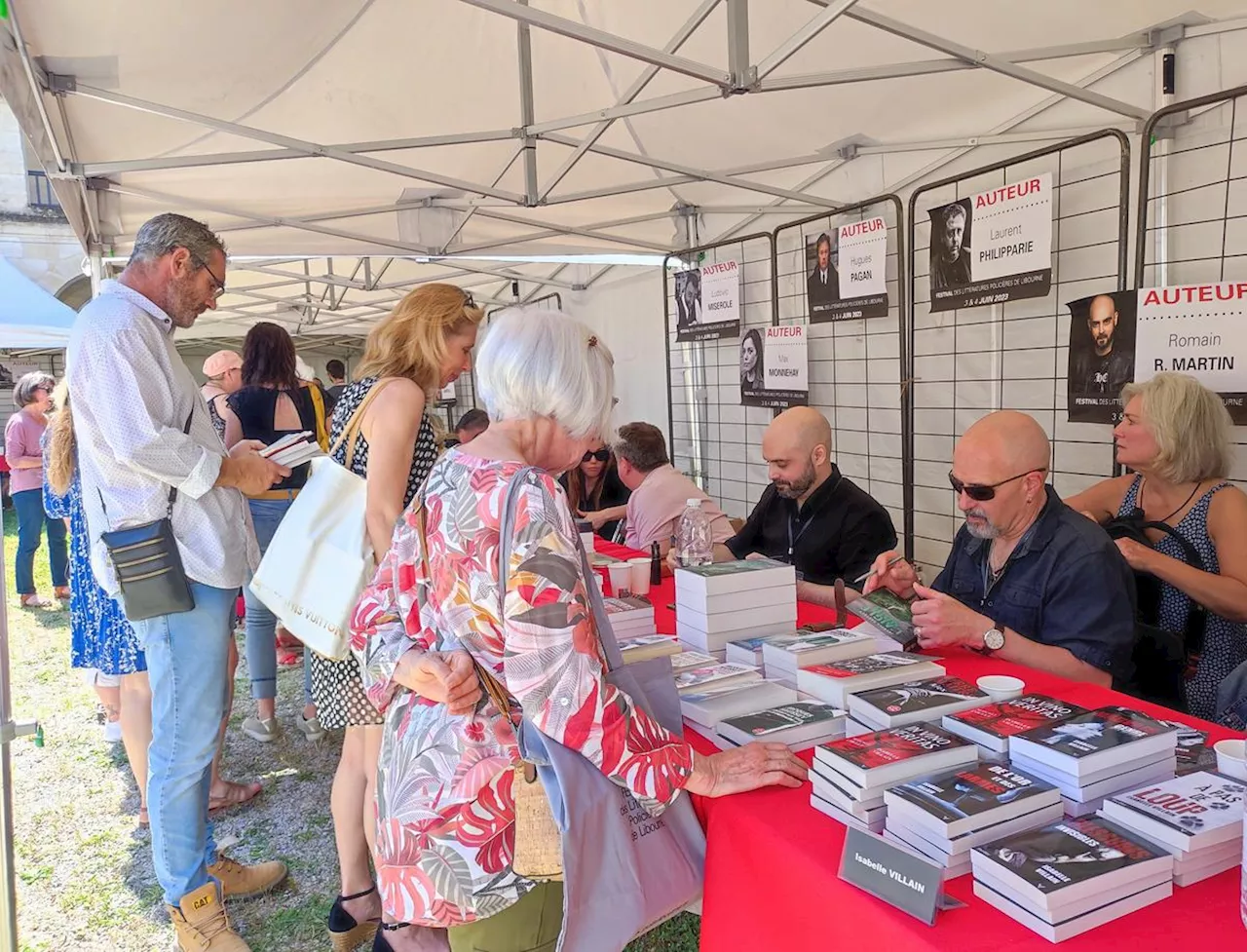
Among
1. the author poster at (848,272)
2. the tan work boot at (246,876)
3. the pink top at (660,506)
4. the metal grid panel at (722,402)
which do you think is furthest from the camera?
the metal grid panel at (722,402)

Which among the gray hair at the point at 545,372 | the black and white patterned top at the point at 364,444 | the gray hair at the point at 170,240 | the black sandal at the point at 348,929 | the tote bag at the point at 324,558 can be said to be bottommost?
the black sandal at the point at 348,929

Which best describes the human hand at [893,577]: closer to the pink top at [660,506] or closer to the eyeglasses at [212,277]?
the pink top at [660,506]

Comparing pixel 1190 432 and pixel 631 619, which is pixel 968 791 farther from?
pixel 1190 432

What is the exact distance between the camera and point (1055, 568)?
182cm

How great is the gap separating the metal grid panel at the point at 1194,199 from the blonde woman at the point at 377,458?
2.27 meters

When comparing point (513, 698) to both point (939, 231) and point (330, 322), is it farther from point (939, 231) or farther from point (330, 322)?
point (330, 322)

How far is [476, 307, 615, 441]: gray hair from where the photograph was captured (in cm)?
115

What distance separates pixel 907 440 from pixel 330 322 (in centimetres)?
894

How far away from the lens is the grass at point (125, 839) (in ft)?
7.23

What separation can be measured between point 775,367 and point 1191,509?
2480mm

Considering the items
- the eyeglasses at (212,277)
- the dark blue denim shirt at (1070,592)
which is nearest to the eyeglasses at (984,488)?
the dark blue denim shirt at (1070,592)

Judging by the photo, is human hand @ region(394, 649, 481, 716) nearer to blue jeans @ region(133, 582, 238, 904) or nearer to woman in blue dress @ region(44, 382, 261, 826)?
blue jeans @ region(133, 582, 238, 904)

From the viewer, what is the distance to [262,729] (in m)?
3.40

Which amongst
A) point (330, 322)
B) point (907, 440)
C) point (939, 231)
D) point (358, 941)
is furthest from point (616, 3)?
point (330, 322)
